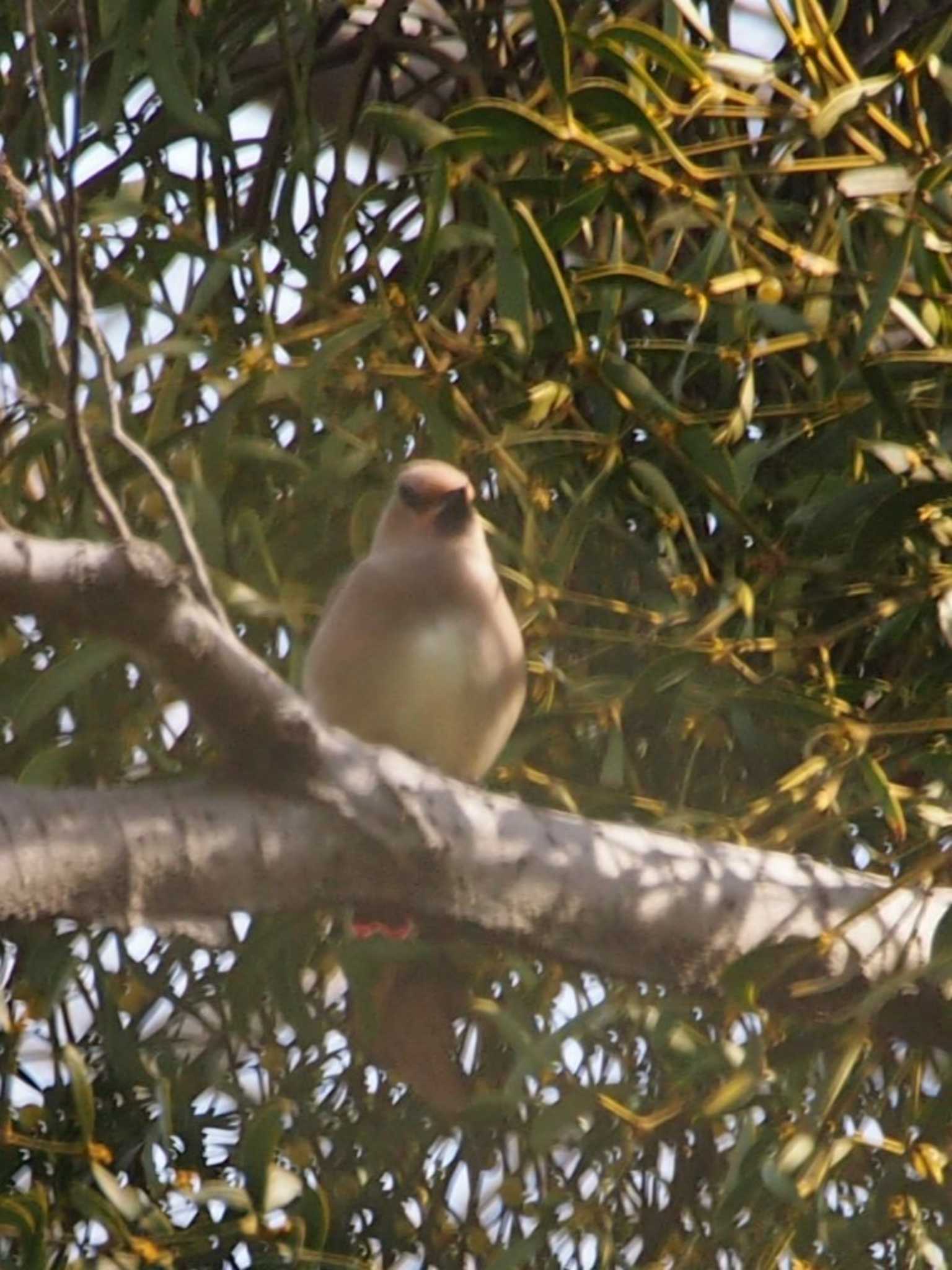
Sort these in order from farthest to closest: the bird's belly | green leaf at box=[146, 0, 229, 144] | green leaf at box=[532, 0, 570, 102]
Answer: the bird's belly, green leaf at box=[146, 0, 229, 144], green leaf at box=[532, 0, 570, 102]

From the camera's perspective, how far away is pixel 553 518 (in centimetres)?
184

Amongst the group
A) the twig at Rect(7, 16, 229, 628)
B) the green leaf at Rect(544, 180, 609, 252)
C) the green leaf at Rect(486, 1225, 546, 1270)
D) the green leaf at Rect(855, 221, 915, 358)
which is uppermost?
the green leaf at Rect(544, 180, 609, 252)

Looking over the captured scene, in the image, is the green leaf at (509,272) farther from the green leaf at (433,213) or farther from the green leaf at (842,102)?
the green leaf at (842,102)

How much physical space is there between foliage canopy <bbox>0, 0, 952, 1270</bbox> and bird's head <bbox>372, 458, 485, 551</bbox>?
0.10 feet

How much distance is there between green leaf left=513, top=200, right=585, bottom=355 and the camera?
1.43 meters

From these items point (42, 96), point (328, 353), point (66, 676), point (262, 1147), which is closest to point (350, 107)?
point (328, 353)

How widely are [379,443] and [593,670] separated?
255 mm

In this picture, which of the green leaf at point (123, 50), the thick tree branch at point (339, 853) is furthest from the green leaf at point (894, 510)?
the green leaf at point (123, 50)

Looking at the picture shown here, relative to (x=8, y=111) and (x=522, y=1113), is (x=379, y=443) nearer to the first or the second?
(x=8, y=111)

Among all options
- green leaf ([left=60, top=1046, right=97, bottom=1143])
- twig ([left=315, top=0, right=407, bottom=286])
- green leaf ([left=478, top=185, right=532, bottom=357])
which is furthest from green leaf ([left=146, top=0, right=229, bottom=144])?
green leaf ([left=60, top=1046, right=97, bottom=1143])

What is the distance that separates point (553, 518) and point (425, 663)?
0.25 m

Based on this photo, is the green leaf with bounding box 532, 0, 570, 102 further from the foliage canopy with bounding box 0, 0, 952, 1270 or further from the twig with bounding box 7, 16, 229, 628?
the twig with bounding box 7, 16, 229, 628

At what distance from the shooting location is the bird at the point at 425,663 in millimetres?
1801

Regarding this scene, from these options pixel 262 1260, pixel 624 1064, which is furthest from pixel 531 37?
pixel 262 1260
